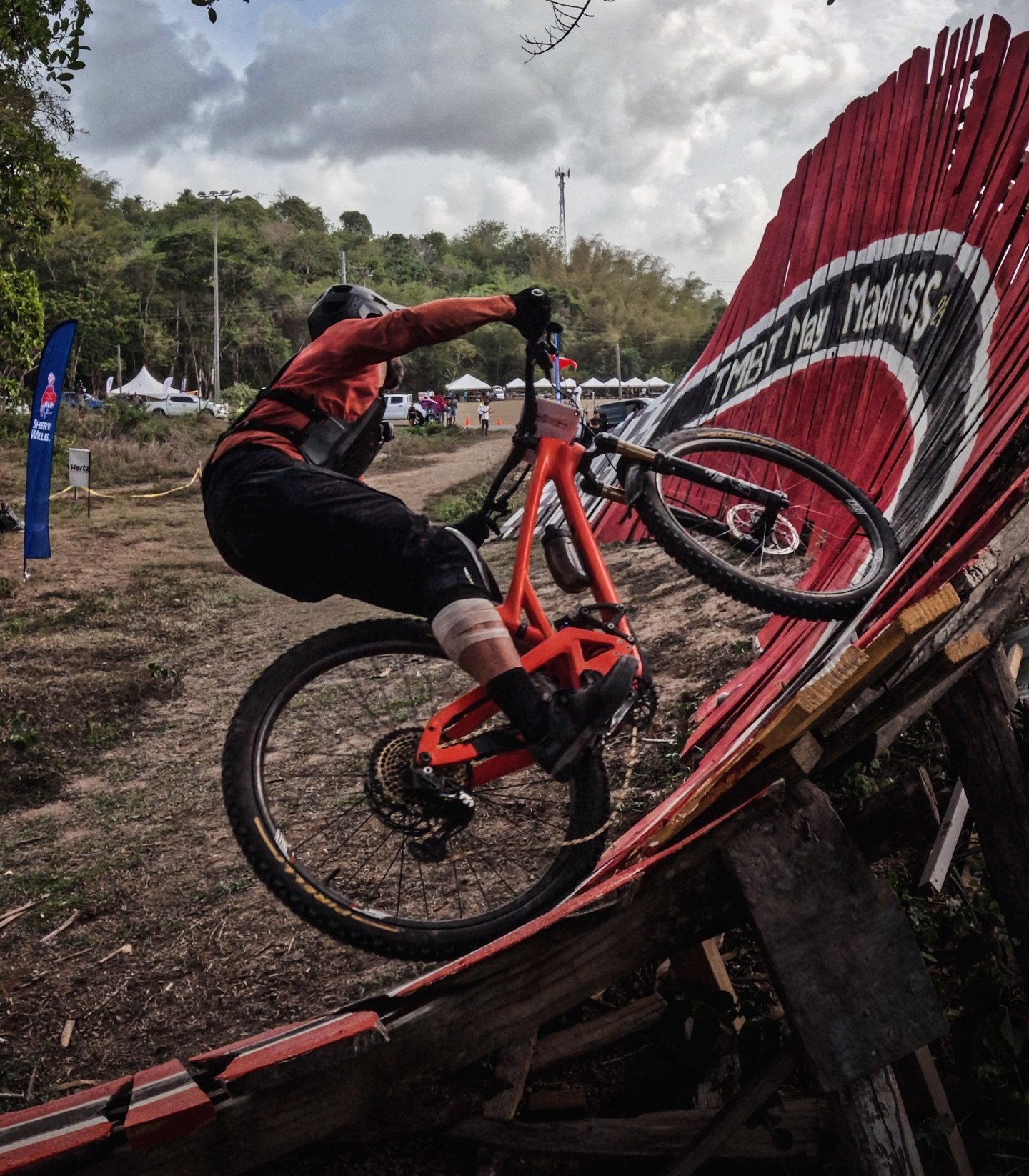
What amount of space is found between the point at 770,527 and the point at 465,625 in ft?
5.95

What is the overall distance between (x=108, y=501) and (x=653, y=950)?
18.9m

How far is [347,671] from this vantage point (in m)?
2.98

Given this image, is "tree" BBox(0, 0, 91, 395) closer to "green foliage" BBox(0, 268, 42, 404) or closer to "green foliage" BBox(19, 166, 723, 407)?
"green foliage" BBox(0, 268, 42, 404)

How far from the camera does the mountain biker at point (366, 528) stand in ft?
8.91

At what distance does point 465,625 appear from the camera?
107 inches

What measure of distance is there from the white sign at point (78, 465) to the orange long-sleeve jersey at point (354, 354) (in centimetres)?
1201

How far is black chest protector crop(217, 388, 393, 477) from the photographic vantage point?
2.91 meters

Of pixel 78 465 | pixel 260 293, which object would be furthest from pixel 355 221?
pixel 78 465

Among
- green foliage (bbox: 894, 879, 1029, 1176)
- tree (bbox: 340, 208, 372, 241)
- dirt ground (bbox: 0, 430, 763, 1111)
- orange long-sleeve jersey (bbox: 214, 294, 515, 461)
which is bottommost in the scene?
dirt ground (bbox: 0, 430, 763, 1111)

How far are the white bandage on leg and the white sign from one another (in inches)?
492

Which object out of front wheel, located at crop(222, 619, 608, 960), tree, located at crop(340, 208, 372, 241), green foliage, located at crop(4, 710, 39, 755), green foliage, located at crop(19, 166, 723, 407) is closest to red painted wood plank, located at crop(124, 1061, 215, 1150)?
front wheel, located at crop(222, 619, 608, 960)

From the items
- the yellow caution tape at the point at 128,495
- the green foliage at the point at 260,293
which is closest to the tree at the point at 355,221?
the green foliage at the point at 260,293

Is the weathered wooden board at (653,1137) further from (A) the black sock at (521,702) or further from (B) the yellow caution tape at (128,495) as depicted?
(B) the yellow caution tape at (128,495)

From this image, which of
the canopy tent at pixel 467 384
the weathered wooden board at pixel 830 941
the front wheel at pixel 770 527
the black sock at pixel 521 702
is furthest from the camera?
the canopy tent at pixel 467 384
